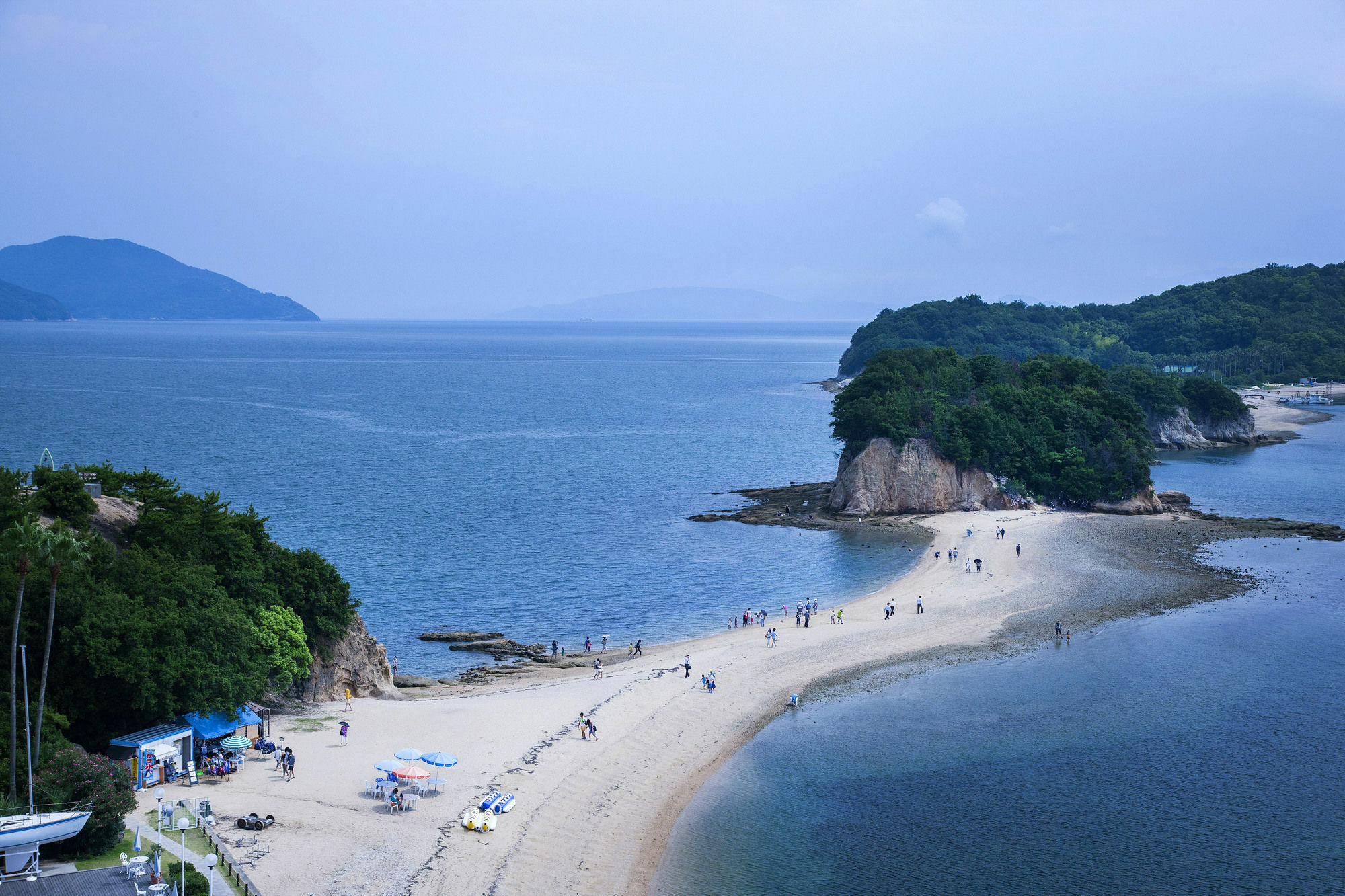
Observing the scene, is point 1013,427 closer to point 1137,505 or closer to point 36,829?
point 1137,505

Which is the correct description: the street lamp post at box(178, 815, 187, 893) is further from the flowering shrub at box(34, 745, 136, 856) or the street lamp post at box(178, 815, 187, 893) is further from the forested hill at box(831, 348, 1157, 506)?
the forested hill at box(831, 348, 1157, 506)

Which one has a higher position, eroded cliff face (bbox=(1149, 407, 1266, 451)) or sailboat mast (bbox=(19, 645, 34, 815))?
eroded cliff face (bbox=(1149, 407, 1266, 451))

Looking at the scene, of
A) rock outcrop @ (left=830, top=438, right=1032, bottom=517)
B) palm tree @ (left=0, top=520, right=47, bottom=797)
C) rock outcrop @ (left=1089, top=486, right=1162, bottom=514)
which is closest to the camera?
palm tree @ (left=0, top=520, right=47, bottom=797)

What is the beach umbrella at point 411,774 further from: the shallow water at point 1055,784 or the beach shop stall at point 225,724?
the shallow water at point 1055,784

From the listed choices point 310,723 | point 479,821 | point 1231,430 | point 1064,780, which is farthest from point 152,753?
point 1231,430

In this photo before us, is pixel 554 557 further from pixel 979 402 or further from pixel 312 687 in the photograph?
pixel 979 402

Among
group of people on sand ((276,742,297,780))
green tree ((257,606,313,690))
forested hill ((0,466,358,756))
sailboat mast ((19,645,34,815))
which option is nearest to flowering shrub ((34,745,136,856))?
sailboat mast ((19,645,34,815))

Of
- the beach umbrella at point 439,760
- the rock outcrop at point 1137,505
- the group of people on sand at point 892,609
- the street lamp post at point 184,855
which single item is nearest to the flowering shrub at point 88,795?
the street lamp post at point 184,855
